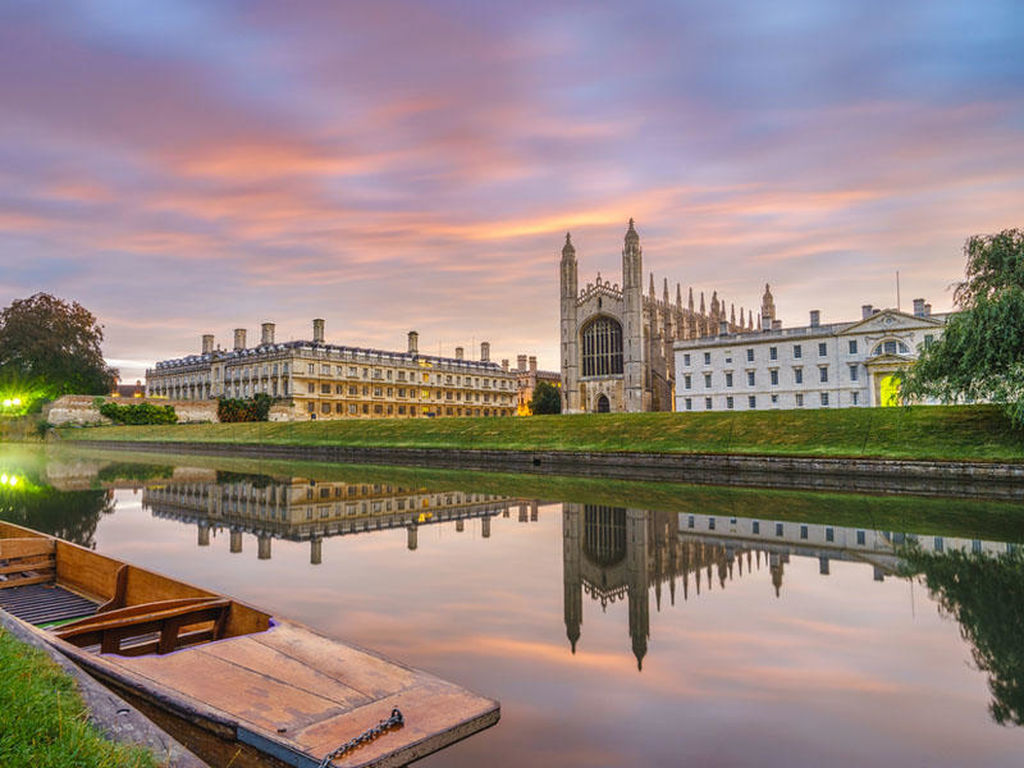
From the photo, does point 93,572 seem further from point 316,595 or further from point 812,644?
point 812,644

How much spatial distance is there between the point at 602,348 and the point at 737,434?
148 ft

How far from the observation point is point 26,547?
9367 millimetres

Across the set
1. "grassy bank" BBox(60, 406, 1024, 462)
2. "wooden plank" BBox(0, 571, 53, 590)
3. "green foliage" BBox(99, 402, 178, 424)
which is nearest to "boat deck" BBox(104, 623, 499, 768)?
"wooden plank" BBox(0, 571, 53, 590)

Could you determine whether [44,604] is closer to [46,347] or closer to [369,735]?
[369,735]

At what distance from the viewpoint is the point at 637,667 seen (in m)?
6.71

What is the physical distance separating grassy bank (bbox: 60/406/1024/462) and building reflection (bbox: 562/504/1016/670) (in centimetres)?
1344

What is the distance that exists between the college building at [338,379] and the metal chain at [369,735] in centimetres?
8127

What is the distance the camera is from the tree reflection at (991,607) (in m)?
6.10

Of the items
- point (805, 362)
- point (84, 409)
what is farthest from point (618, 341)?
point (84, 409)

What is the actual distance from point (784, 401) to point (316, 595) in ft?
208

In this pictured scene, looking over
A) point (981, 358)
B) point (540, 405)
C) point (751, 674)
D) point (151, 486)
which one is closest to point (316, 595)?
Result: point (751, 674)

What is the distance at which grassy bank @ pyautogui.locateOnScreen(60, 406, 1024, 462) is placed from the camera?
27266mm

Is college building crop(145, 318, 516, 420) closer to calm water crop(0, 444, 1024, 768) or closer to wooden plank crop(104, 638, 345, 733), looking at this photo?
calm water crop(0, 444, 1024, 768)

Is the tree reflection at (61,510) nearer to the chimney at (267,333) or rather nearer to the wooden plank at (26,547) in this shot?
the wooden plank at (26,547)
